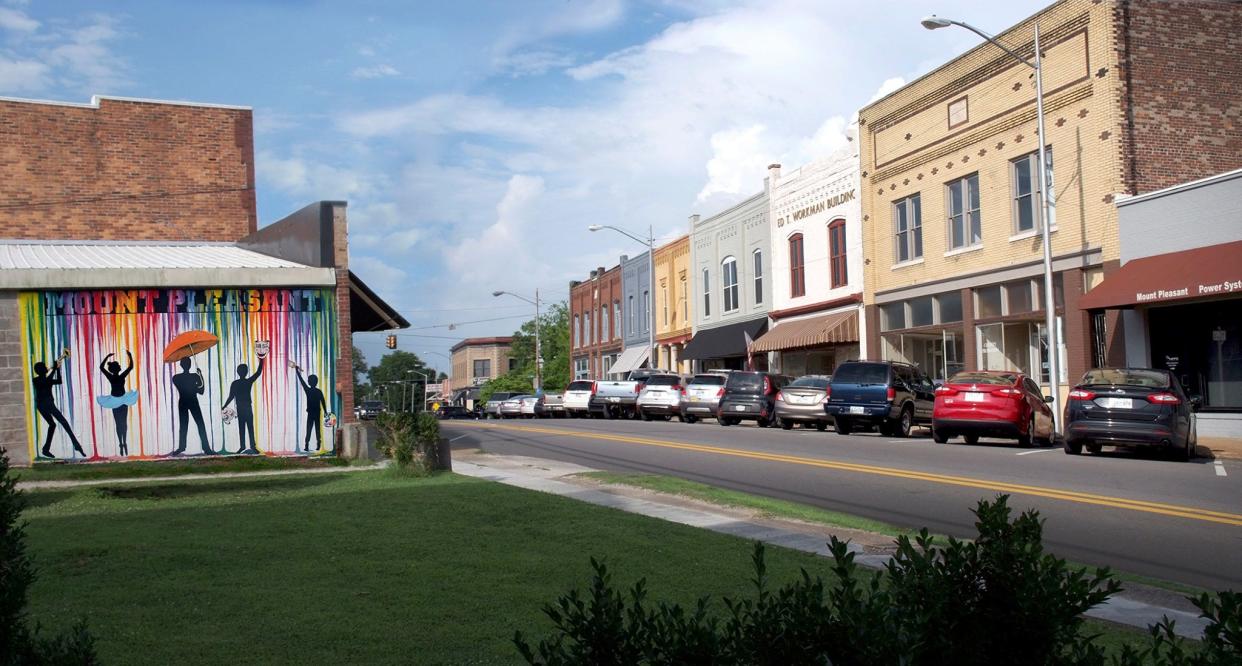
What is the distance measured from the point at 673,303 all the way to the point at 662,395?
51.2 feet

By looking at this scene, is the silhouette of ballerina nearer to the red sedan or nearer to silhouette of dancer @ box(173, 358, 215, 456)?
silhouette of dancer @ box(173, 358, 215, 456)

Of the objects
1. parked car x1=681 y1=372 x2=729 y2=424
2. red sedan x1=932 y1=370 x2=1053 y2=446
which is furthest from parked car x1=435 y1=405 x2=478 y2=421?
red sedan x1=932 y1=370 x2=1053 y2=446

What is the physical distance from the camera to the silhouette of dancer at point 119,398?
17953 millimetres

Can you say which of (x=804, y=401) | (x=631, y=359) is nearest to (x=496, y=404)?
(x=631, y=359)

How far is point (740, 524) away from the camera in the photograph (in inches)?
436

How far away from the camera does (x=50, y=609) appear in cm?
667

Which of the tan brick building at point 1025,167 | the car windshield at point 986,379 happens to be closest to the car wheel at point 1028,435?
the car windshield at point 986,379

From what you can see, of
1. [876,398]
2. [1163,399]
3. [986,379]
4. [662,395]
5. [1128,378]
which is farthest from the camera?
[662,395]

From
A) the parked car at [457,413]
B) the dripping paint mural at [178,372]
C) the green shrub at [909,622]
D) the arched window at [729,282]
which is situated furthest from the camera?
the parked car at [457,413]

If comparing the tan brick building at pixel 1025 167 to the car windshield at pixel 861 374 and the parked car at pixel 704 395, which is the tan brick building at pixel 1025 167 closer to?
the car windshield at pixel 861 374

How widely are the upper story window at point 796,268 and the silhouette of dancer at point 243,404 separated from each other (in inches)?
1027

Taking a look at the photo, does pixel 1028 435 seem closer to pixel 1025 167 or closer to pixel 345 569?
pixel 1025 167

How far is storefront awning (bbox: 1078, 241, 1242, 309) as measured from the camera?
2208 centimetres

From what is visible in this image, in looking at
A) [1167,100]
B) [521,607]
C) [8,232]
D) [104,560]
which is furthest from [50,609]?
[1167,100]
